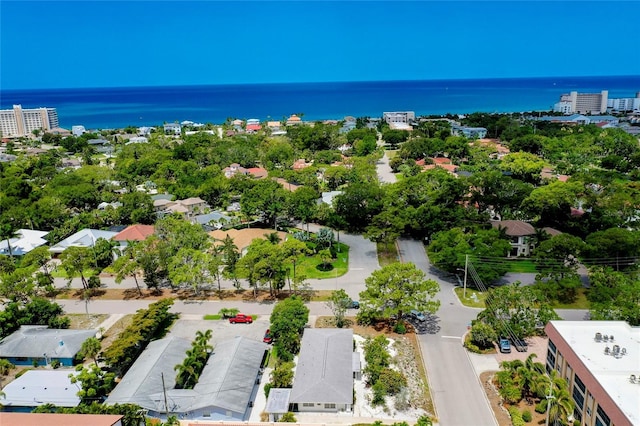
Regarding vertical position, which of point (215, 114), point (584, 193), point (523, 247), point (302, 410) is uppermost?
point (215, 114)

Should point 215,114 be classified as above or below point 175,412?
above

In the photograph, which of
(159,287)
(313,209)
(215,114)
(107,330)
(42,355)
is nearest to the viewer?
(42,355)

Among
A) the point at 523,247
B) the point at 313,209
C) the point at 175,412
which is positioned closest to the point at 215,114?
the point at 313,209

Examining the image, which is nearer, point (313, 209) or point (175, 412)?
point (175, 412)

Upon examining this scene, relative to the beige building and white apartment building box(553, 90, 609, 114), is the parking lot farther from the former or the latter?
white apartment building box(553, 90, 609, 114)

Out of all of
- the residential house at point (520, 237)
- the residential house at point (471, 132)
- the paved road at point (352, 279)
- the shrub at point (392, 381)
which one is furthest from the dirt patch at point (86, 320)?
the residential house at point (471, 132)

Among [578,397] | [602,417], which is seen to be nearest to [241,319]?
[578,397]

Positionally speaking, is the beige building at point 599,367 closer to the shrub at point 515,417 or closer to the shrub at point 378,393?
the shrub at point 515,417

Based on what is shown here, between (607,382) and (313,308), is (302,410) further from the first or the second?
(607,382)
